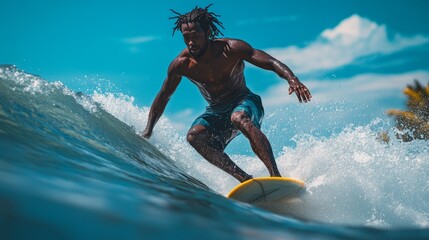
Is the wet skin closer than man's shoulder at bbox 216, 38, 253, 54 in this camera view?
Yes

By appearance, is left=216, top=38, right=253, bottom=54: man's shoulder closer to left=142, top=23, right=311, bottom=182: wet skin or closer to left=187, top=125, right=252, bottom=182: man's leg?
left=142, top=23, right=311, bottom=182: wet skin

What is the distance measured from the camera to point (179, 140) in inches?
290

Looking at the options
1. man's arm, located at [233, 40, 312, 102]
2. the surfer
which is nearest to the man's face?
the surfer

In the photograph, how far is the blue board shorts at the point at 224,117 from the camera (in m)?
4.84

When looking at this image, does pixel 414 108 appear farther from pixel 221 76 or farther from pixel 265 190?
pixel 265 190

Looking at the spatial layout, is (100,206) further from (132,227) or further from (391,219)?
(391,219)

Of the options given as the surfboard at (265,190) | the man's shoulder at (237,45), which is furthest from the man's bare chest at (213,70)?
the surfboard at (265,190)

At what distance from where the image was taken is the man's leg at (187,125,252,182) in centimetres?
434

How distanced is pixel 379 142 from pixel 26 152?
15.4ft

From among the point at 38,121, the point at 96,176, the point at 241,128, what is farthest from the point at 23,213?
the point at 241,128

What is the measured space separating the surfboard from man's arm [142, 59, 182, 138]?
1719 millimetres

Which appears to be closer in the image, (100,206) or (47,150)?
(100,206)

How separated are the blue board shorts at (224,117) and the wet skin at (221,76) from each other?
0.08 metres

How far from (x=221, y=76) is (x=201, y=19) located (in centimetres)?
61
